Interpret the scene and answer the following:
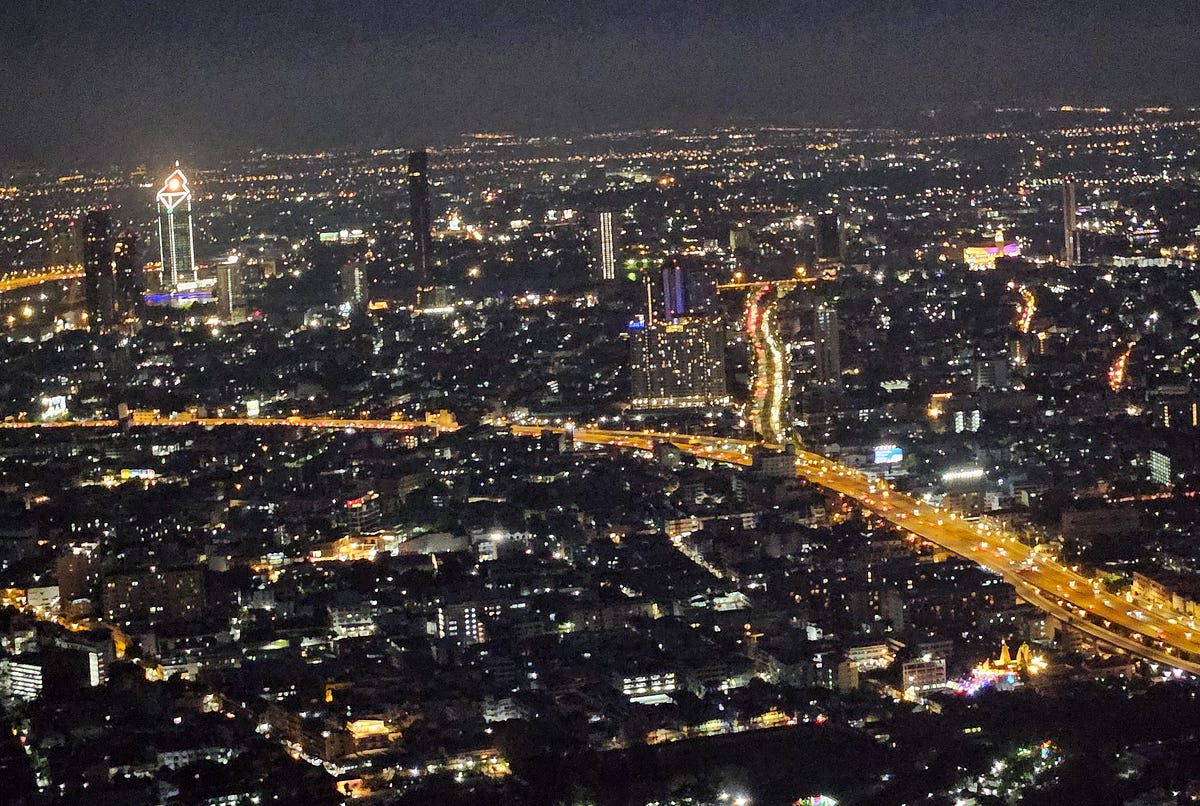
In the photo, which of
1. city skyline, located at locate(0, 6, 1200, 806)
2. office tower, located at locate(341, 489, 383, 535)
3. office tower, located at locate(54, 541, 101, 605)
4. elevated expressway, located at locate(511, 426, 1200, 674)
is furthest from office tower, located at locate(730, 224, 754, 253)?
office tower, located at locate(54, 541, 101, 605)

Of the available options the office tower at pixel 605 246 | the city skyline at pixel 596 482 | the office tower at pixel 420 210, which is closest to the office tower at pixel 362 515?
the city skyline at pixel 596 482

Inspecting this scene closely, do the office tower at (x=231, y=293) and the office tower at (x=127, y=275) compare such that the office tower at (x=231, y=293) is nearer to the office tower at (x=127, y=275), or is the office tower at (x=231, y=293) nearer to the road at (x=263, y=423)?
the office tower at (x=127, y=275)

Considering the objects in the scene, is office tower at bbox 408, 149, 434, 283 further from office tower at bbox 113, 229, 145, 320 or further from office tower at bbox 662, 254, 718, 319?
office tower at bbox 662, 254, 718, 319

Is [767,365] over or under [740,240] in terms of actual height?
under

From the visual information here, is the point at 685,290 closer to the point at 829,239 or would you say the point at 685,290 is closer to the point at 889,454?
the point at 829,239

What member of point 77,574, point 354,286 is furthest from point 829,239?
point 77,574
